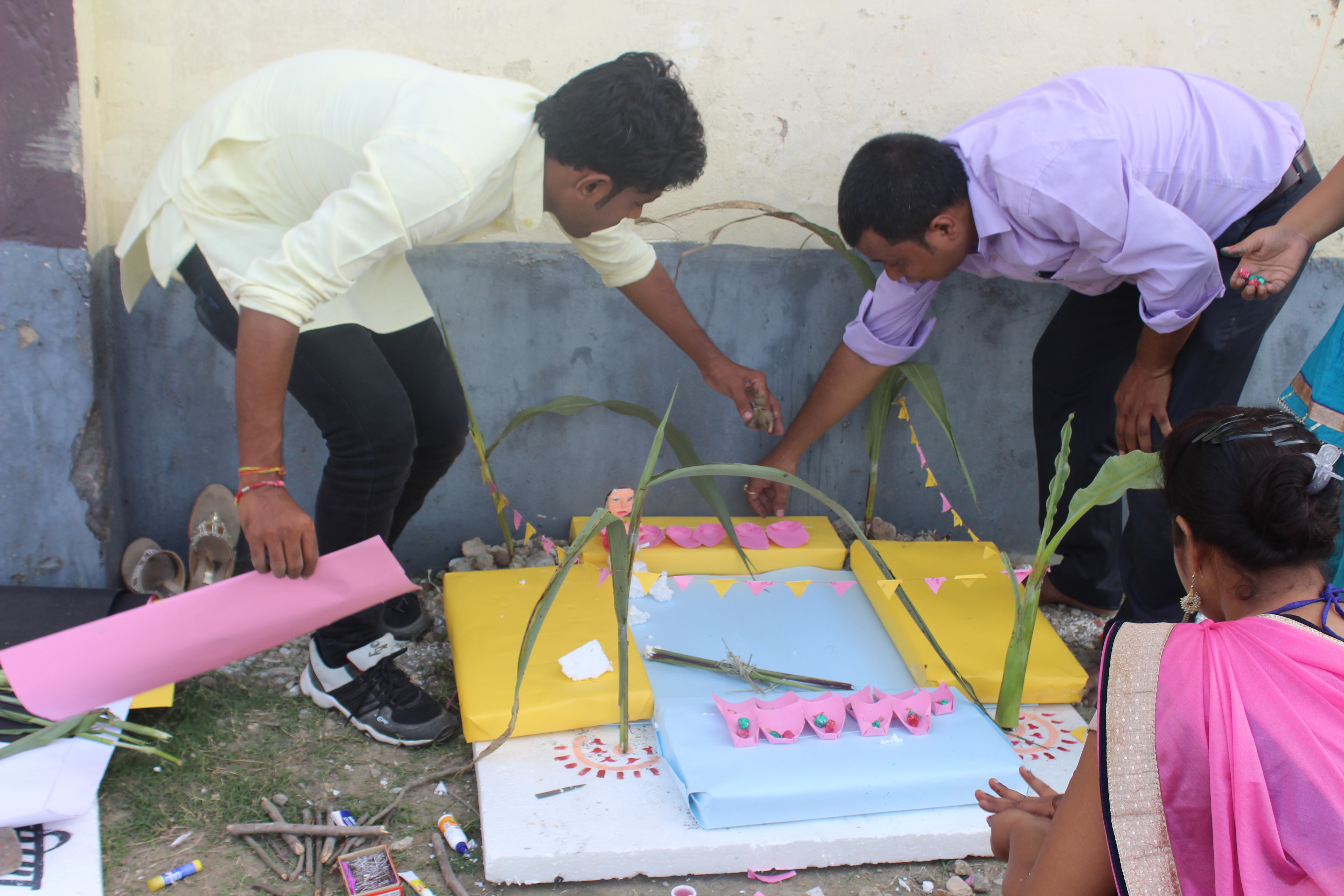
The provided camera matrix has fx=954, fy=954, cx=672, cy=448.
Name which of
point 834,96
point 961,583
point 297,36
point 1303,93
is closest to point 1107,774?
point 961,583

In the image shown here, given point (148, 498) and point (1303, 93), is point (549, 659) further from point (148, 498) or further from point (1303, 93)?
point (1303, 93)

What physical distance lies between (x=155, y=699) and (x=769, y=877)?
107cm

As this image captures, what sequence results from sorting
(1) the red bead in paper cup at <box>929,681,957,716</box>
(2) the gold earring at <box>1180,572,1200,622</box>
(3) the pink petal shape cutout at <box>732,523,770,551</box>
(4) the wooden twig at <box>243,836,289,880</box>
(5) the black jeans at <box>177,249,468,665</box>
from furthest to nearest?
(3) the pink petal shape cutout at <box>732,523,770,551</box> → (1) the red bead in paper cup at <box>929,681,957,716</box> → (5) the black jeans at <box>177,249,468,665</box> → (4) the wooden twig at <box>243,836,289,880</box> → (2) the gold earring at <box>1180,572,1200,622</box>

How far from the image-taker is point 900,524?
2666 millimetres

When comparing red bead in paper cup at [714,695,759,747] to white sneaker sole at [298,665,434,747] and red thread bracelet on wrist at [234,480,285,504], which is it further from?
red thread bracelet on wrist at [234,480,285,504]

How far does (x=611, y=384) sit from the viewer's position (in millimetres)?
2375

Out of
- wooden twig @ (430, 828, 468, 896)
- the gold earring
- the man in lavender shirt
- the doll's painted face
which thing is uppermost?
the man in lavender shirt

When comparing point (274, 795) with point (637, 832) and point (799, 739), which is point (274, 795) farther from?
point (799, 739)

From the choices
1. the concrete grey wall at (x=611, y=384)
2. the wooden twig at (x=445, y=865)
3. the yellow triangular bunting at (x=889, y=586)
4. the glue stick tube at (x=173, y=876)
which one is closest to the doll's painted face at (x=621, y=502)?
the concrete grey wall at (x=611, y=384)

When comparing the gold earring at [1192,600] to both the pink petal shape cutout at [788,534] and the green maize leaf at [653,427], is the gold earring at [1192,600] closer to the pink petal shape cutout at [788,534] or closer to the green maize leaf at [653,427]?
the green maize leaf at [653,427]

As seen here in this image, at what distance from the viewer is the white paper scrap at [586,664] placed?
1.71m

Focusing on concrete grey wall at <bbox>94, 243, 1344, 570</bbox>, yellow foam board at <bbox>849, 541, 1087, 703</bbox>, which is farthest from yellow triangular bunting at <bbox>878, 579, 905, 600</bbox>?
concrete grey wall at <bbox>94, 243, 1344, 570</bbox>

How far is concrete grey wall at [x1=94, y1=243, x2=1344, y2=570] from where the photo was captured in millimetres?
2143

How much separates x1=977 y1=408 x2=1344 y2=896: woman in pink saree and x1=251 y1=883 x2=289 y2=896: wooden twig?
3.19 feet
